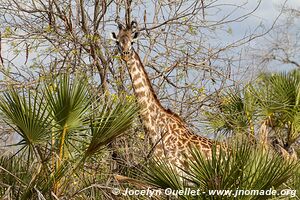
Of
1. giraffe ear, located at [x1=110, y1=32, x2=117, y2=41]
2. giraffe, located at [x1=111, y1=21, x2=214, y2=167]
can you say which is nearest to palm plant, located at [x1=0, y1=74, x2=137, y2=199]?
giraffe, located at [x1=111, y1=21, x2=214, y2=167]

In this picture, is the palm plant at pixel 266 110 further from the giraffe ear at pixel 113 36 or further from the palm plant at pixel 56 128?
the palm plant at pixel 56 128

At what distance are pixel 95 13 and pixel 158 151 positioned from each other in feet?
6.24

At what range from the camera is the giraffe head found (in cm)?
730

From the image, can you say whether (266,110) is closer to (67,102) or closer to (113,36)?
(113,36)

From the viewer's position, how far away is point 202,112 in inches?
316

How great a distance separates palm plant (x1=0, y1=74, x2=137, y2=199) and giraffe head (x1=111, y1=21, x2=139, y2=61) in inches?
93.5

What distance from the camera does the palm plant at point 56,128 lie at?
4.50 m

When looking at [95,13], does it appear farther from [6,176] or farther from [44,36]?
[6,176]

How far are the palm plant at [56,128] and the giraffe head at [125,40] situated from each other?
2376mm

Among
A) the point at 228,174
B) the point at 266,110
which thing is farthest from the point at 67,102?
the point at 266,110

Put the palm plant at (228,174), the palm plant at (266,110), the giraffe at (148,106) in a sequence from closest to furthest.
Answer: the palm plant at (228,174) → the giraffe at (148,106) → the palm plant at (266,110)

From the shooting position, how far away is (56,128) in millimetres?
4863

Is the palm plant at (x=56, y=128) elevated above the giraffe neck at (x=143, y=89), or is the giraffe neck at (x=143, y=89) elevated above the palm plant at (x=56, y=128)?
the giraffe neck at (x=143, y=89)

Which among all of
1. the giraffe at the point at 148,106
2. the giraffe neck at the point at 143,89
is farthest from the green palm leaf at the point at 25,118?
the giraffe neck at the point at 143,89
